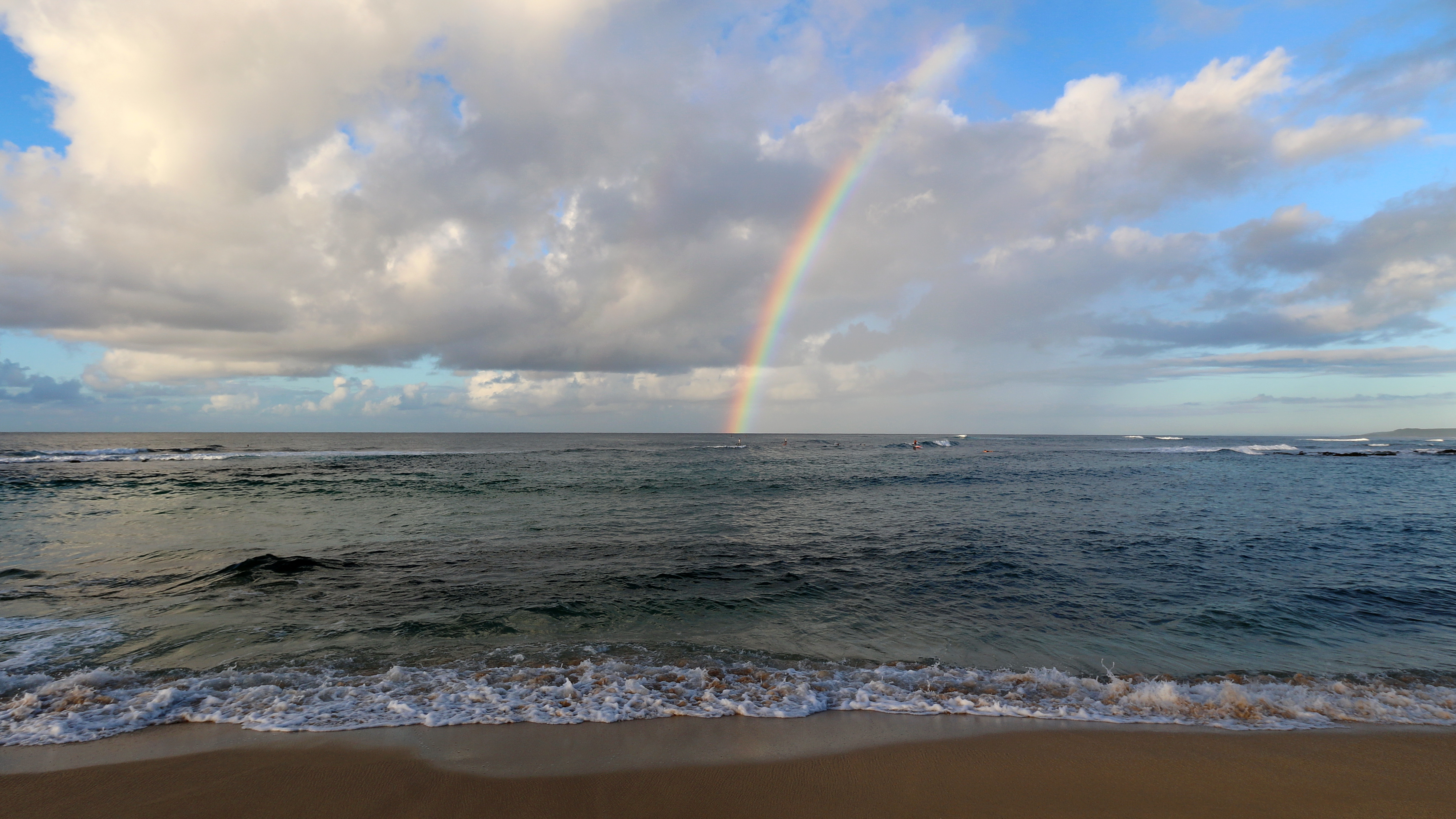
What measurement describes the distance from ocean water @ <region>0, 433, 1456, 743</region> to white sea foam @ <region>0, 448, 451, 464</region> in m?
38.6

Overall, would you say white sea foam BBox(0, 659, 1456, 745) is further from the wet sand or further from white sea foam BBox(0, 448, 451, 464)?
white sea foam BBox(0, 448, 451, 464)

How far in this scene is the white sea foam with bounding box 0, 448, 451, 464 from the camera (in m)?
54.0

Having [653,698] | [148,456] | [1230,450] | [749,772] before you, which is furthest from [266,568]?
[1230,450]

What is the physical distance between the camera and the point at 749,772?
198 inches

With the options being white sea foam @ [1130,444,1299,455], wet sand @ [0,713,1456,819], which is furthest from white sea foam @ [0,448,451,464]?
white sea foam @ [1130,444,1299,455]

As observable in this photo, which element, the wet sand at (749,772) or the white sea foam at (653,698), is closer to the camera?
the wet sand at (749,772)

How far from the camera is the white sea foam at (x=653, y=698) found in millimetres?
5914

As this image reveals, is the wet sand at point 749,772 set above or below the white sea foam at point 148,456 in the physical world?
above

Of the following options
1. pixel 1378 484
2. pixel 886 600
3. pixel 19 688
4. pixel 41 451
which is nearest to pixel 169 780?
pixel 19 688

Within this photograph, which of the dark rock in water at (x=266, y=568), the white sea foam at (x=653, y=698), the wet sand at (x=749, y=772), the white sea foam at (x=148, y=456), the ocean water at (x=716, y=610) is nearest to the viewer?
the wet sand at (x=749, y=772)

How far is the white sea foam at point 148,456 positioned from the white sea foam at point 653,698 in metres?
64.7

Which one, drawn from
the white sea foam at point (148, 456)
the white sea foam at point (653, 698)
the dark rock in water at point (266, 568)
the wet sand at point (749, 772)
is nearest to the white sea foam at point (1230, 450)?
the white sea foam at point (653, 698)

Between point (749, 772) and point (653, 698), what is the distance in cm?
173

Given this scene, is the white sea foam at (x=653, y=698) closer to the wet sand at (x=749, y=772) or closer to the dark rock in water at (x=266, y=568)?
the wet sand at (x=749, y=772)
